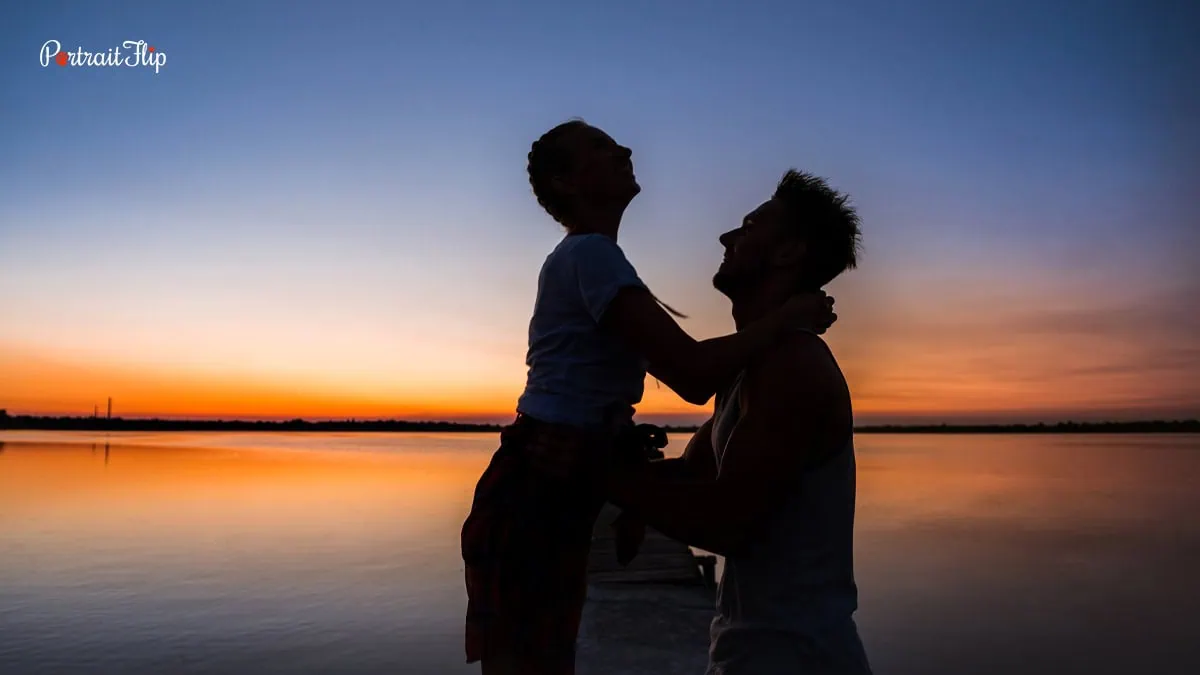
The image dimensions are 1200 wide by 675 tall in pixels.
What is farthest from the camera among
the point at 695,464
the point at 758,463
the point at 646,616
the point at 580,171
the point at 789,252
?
the point at 646,616

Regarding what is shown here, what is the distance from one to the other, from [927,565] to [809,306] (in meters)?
19.7

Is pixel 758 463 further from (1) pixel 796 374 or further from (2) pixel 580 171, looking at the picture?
(2) pixel 580 171

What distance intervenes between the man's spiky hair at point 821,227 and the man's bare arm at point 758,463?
475mm

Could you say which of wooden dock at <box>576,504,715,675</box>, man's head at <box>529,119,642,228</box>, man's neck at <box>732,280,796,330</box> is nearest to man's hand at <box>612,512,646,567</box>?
man's neck at <box>732,280,796,330</box>

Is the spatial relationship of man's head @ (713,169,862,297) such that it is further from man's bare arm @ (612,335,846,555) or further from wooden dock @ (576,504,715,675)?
wooden dock @ (576,504,715,675)

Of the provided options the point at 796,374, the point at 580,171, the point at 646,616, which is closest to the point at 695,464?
the point at 796,374

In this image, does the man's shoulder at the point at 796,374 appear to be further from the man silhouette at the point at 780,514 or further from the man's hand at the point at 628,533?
the man's hand at the point at 628,533

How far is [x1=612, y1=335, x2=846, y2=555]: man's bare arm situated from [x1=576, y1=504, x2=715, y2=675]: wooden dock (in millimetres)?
2941

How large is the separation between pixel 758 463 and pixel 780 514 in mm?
195

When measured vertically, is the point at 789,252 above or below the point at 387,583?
above

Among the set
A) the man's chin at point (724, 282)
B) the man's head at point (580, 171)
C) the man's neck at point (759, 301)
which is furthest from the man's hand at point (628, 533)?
the man's head at point (580, 171)

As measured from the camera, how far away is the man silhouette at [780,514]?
2.44 meters

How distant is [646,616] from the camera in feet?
32.0

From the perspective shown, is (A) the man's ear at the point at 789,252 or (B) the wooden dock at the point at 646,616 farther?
(B) the wooden dock at the point at 646,616
